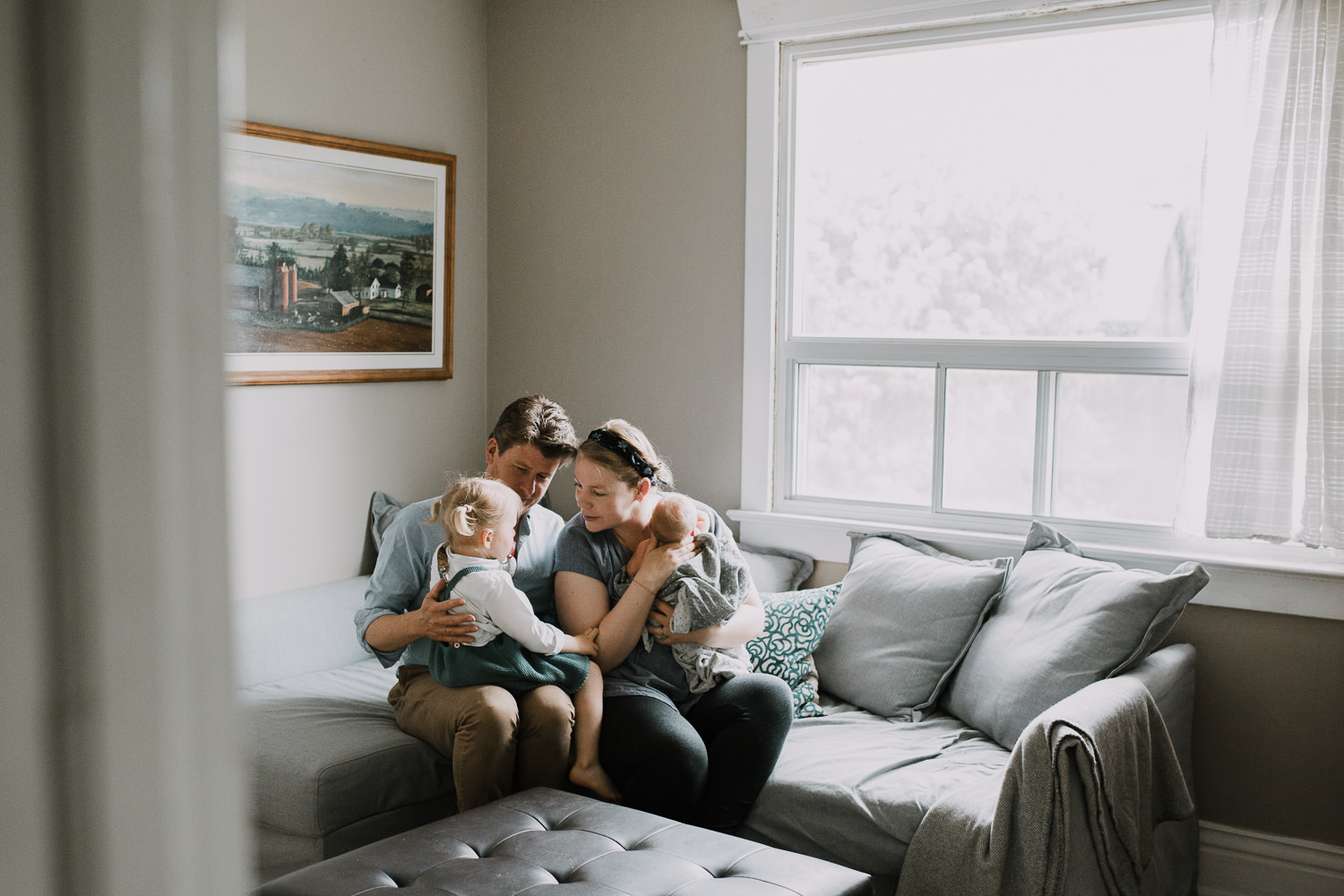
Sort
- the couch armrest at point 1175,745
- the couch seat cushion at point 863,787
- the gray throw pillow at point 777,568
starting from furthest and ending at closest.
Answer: the gray throw pillow at point 777,568 < the couch armrest at point 1175,745 < the couch seat cushion at point 863,787

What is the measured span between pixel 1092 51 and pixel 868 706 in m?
1.89

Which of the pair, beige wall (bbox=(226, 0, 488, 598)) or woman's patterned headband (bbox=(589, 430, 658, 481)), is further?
beige wall (bbox=(226, 0, 488, 598))

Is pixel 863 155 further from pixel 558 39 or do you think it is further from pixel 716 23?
pixel 558 39

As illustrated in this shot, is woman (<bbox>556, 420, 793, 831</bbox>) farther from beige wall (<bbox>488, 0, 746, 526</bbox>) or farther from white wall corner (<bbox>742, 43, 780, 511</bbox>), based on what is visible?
beige wall (<bbox>488, 0, 746, 526</bbox>)

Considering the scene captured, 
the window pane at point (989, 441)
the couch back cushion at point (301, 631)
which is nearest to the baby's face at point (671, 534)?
the window pane at point (989, 441)

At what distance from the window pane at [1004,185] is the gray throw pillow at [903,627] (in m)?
0.74

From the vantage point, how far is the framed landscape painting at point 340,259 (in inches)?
126

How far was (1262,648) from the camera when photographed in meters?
2.77

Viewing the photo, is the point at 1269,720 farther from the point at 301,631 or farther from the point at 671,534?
the point at 301,631

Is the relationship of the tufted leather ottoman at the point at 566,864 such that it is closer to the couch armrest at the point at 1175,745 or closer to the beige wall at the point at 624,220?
the couch armrest at the point at 1175,745

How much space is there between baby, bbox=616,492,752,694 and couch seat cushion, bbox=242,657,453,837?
2.01ft

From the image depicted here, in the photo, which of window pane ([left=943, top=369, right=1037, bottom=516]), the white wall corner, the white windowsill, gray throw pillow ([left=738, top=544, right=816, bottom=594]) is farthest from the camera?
the white wall corner

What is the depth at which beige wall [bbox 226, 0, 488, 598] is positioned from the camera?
326 cm

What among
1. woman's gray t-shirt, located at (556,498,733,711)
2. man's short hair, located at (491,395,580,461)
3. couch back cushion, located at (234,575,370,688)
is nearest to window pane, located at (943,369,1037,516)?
woman's gray t-shirt, located at (556,498,733,711)
